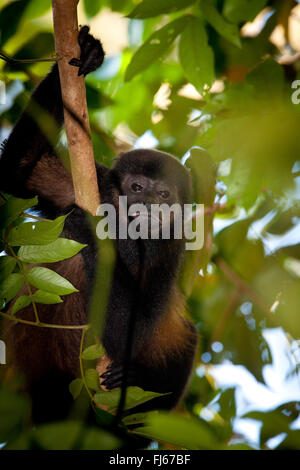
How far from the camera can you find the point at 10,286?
1.79 m

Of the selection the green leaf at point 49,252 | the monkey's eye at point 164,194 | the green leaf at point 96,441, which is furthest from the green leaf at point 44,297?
the monkey's eye at point 164,194

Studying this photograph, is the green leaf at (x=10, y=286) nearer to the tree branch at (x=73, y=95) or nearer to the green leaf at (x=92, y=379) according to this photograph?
the green leaf at (x=92, y=379)

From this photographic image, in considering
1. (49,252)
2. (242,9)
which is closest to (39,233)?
(49,252)

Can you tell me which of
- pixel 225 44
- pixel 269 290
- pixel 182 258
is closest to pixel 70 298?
pixel 182 258

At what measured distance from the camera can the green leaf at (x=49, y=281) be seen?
175 cm

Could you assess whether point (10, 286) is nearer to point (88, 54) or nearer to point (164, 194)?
point (88, 54)

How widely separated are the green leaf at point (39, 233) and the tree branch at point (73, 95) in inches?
22.2

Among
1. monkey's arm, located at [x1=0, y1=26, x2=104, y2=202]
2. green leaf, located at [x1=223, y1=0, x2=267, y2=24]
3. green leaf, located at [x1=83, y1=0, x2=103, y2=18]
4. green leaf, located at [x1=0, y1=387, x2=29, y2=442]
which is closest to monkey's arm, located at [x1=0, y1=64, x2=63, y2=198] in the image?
monkey's arm, located at [x1=0, y1=26, x2=104, y2=202]

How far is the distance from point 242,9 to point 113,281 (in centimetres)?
168

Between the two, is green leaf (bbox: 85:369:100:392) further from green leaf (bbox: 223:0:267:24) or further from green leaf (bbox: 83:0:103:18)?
green leaf (bbox: 83:0:103:18)

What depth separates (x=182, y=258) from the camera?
347 centimetres
